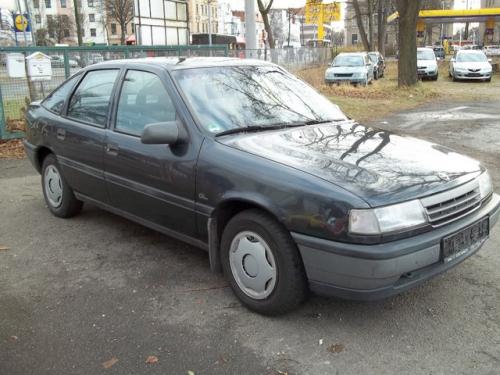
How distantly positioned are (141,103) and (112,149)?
1.51 ft

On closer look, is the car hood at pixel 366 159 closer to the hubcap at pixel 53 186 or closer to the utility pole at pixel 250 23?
the hubcap at pixel 53 186

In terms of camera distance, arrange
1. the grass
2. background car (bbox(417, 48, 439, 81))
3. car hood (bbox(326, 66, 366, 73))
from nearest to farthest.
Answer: the grass → car hood (bbox(326, 66, 366, 73)) → background car (bbox(417, 48, 439, 81))

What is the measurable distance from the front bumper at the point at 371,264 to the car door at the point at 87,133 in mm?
2301

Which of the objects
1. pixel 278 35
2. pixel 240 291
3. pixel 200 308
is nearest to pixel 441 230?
pixel 240 291

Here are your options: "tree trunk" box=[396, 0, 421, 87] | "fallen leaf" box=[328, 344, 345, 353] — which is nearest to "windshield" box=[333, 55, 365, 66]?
"tree trunk" box=[396, 0, 421, 87]

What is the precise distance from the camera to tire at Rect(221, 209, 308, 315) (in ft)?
10.5

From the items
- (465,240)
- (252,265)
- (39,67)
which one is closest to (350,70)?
(39,67)

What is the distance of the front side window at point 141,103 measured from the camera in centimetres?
407

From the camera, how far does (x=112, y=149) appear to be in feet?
14.4

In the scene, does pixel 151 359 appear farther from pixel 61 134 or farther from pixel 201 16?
pixel 201 16

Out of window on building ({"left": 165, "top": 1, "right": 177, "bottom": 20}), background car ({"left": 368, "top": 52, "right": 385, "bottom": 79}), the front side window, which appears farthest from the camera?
background car ({"left": 368, "top": 52, "right": 385, "bottom": 79})

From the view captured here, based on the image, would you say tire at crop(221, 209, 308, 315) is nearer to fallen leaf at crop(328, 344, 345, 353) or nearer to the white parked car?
fallen leaf at crop(328, 344, 345, 353)

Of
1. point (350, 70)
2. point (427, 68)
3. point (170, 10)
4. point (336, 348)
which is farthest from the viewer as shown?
point (427, 68)

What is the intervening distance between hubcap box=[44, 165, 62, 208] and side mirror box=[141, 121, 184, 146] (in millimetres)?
2136
